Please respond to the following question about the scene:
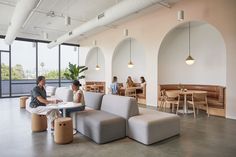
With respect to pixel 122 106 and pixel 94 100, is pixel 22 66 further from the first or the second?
pixel 122 106

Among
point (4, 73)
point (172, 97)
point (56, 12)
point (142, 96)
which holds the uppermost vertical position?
point (56, 12)

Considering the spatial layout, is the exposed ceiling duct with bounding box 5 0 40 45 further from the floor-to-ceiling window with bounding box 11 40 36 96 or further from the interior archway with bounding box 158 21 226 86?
the interior archway with bounding box 158 21 226 86

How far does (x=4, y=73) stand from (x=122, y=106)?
884 centimetres

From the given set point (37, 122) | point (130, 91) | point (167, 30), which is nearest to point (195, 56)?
point (167, 30)

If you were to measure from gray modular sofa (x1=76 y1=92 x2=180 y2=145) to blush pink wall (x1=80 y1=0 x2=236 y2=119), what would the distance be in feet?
8.91

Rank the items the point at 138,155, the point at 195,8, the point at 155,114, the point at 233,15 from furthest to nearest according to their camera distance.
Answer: the point at 195,8 < the point at 233,15 < the point at 155,114 < the point at 138,155

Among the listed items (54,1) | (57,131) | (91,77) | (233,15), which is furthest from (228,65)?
(91,77)

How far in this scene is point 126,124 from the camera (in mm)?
3760

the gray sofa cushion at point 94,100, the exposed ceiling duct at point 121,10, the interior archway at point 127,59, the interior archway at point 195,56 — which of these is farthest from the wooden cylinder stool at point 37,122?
the interior archway at point 127,59

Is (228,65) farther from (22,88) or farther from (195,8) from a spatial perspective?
(22,88)

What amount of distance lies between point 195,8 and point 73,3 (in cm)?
409

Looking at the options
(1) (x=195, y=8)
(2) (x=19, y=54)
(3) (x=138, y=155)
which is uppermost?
(1) (x=195, y=8)

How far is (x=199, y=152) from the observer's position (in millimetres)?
3047

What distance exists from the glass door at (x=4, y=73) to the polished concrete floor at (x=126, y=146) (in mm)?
6555
